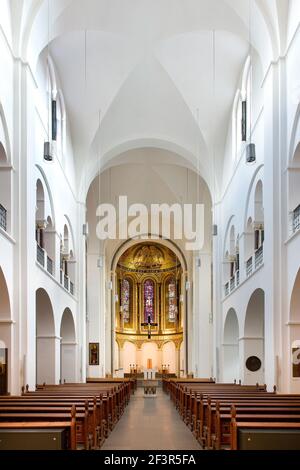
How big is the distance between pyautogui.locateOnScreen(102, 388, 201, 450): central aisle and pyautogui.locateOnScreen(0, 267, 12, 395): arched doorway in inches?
104

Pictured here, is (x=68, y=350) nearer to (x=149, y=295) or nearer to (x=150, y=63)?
(x=150, y=63)

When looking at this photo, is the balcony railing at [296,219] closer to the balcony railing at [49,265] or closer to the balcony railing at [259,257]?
the balcony railing at [259,257]

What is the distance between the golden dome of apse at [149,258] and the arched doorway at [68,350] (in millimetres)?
19295

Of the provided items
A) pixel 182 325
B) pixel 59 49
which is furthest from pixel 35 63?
pixel 182 325

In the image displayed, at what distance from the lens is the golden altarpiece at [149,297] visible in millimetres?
44844

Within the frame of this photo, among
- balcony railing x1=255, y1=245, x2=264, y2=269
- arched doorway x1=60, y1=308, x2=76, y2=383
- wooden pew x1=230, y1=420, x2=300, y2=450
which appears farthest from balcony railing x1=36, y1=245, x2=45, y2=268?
wooden pew x1=230, y1=420, x2=300, y2=450

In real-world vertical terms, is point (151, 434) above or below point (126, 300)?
below

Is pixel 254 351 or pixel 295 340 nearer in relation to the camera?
pixel 295 340

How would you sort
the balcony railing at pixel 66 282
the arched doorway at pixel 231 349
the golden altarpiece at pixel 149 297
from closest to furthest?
the balcony railing at pixel 66 282
the arched doorway at pixel 231 349
the golden altarpiece at pixel 149 297

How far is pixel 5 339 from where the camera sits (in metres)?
14.4

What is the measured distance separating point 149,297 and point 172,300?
169 cm

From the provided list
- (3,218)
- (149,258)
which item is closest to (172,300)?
(149,258)

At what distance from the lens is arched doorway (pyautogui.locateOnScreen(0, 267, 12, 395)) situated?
1433cm

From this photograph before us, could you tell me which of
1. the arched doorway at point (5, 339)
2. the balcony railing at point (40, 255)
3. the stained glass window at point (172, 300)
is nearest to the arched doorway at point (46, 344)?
the balcony railing at point (40, 255)
